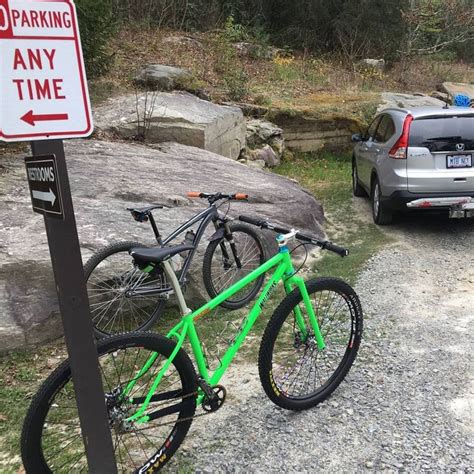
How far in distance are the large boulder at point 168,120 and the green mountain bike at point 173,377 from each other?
578 centimetres

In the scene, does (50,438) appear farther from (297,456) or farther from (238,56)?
(238,56)

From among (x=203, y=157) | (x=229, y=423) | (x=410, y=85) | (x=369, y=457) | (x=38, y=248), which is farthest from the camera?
(x=410, y=85)

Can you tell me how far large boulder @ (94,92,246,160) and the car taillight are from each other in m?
3.62

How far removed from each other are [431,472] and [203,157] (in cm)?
634

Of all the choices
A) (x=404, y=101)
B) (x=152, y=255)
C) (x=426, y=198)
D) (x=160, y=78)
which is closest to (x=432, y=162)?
(x=426, y=198)

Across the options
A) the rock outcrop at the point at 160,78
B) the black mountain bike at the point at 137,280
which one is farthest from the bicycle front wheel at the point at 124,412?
the rock outcrop at the point at 160,78

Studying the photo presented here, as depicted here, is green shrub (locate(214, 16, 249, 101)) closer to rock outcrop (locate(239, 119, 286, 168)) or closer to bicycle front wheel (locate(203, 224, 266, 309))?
rock outcrop (locate(239, 119, 286, 168))

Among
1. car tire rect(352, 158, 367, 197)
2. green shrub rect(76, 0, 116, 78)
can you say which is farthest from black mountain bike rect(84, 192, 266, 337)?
green shrub rect(76, 0, 116, 78)

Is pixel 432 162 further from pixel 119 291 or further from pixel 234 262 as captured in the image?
pixel 119 291

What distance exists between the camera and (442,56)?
25.8 metres

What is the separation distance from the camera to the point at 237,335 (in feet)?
10.4

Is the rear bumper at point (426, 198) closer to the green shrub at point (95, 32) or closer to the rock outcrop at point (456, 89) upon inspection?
the green shrub at point (95, 32)

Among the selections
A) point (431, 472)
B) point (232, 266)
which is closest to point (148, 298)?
point (232, 266)

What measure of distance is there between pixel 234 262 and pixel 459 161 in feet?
11.3
